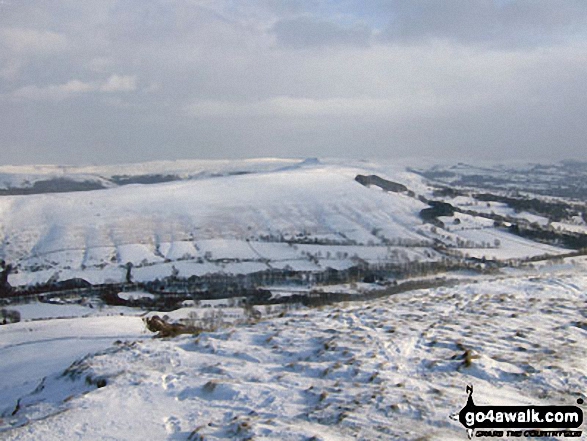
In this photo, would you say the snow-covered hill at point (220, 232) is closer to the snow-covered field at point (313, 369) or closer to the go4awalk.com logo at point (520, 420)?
the snow-covered field at point (313, 369)

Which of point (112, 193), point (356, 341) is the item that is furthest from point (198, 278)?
point (112, 193)

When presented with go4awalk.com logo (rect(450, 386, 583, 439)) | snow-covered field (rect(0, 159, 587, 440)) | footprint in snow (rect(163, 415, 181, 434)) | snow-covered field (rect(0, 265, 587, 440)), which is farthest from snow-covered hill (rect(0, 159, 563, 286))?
go4awalk.com logo (rect(450, 386, 583, 439))

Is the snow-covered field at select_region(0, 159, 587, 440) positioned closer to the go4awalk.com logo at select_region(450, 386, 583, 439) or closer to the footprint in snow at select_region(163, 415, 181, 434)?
the footprint in snow at select_region(163, 415, 181, 434)

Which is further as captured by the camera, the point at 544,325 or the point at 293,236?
the point at 293,236

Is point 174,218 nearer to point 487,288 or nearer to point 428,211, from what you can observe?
point 428,211

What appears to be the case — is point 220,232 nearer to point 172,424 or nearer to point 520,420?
point 172,424

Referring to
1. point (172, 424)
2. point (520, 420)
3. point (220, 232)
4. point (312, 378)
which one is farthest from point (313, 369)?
point (220, 232)
